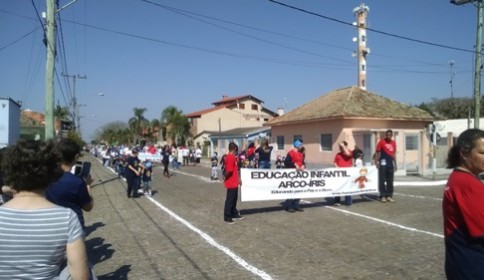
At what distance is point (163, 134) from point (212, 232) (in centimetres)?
6265

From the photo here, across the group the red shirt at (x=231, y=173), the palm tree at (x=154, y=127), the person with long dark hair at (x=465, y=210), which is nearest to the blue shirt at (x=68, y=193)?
the person with long dark hair at (x=465, y=210)

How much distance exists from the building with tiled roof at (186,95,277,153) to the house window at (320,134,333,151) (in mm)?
31855

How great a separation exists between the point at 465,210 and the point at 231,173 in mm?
7324

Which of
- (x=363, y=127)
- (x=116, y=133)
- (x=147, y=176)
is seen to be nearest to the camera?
(x=147, y=176)

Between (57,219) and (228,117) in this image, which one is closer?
(57,219)

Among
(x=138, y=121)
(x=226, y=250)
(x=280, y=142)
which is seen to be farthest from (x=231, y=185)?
(x=138, y=121)

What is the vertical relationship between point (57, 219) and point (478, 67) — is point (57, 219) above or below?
below

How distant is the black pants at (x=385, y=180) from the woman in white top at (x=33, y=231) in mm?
11163

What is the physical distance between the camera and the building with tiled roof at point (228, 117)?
59375mm

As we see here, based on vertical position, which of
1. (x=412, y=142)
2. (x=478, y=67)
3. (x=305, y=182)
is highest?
(x=478, y=67)

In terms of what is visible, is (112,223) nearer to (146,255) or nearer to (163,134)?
(146,255)

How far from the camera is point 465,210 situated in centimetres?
273

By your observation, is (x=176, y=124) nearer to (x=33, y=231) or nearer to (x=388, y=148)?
(x=388, y=148)

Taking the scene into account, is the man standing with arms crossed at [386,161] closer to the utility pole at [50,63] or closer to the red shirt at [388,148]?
the red shirt at [388,148]
